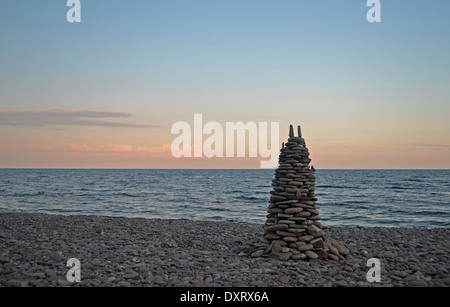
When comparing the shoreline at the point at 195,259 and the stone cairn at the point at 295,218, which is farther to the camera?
the stone cairn at the point at 295,218

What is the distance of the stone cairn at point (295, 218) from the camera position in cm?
963

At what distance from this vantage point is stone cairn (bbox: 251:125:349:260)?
379 inches

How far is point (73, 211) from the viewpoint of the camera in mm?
26859

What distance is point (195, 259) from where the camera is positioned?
375 inches

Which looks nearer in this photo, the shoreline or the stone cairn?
the shoreline

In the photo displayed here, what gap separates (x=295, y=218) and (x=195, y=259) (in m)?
2.97

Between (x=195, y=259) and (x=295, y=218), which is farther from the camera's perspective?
(x=295, y=218)

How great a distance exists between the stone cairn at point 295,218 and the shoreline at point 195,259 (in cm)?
38

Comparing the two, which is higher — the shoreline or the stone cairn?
the stone cairn

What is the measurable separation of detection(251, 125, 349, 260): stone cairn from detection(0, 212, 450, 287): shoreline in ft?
1.24

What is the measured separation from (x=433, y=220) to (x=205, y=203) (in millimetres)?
18278

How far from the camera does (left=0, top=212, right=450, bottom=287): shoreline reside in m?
7.61

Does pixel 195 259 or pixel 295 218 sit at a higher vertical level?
pixel 295 218
